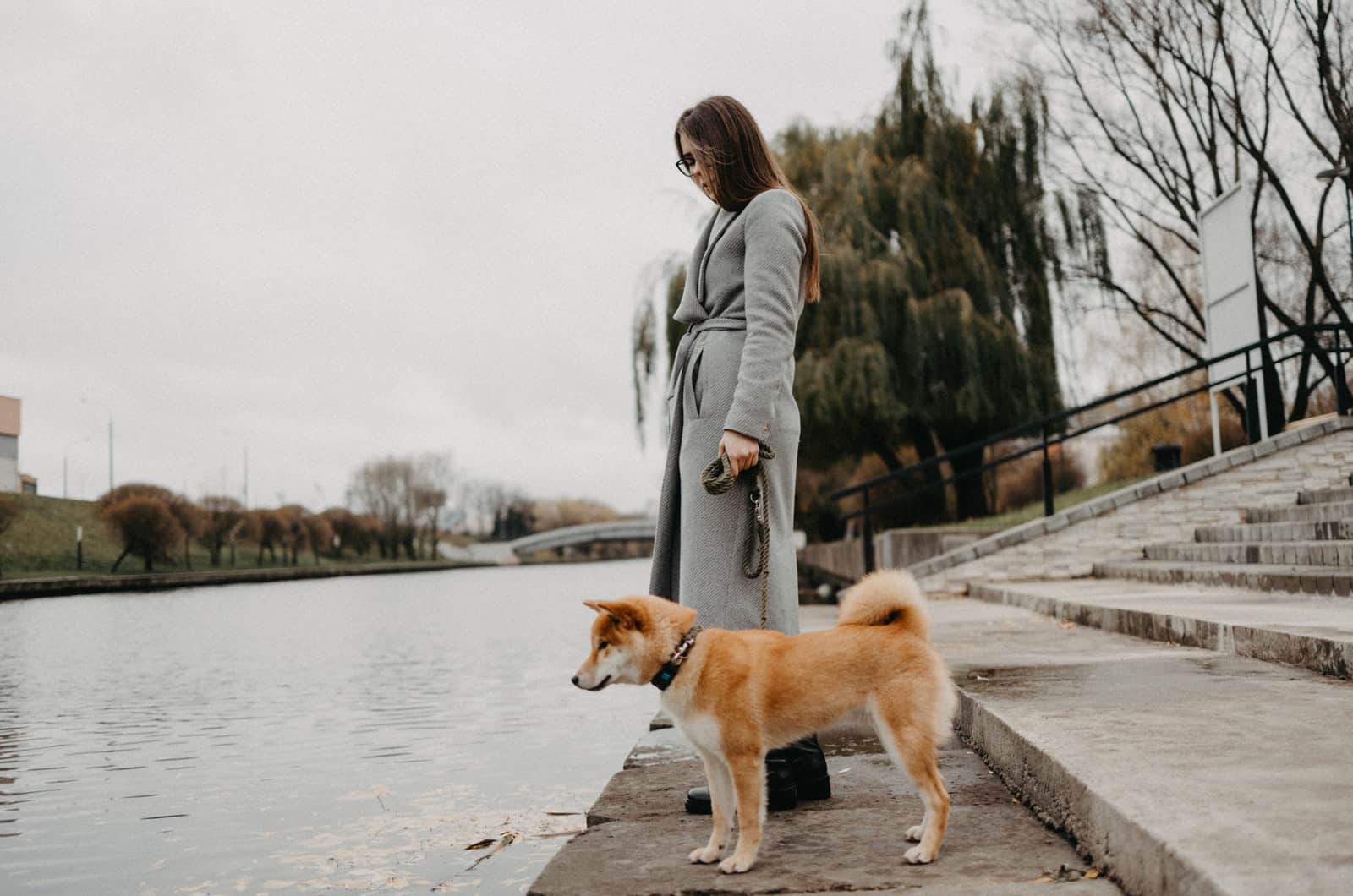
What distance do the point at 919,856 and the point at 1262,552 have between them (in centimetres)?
623

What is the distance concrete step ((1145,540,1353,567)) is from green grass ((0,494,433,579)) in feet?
107

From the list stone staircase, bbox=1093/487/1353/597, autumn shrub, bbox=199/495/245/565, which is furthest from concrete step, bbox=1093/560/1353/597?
autumn shrub, bbox=199/495/245/565

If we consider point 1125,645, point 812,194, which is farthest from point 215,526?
point 1125,645

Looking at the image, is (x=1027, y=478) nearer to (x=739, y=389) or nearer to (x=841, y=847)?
(x=739, y=389)

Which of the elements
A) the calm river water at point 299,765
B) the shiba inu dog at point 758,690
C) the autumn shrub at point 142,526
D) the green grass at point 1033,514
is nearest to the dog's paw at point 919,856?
the shiba inu dog at point 758,690

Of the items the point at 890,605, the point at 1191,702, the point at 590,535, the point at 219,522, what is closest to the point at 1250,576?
the point at 1191,702

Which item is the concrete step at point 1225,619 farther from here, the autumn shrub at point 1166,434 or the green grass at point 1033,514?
the autumn shrub at point 1166,434

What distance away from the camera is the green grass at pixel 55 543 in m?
35.5

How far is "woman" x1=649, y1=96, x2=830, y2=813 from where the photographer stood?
2.96 meters

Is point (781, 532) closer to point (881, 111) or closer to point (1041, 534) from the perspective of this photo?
point (1041, 534)

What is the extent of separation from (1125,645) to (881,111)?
14033mm

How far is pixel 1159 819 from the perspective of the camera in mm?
2057

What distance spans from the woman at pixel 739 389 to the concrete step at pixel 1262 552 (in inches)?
187

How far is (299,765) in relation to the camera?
17.9 feet
